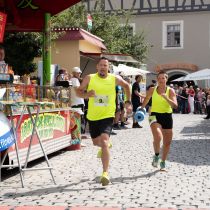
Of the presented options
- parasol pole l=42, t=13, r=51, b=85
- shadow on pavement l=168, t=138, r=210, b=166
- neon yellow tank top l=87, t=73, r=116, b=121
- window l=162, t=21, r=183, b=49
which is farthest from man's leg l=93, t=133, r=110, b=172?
window l=162, t=21, r=183, b=49

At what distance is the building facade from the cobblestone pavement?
24.5 m

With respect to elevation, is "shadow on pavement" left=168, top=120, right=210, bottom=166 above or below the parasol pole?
below

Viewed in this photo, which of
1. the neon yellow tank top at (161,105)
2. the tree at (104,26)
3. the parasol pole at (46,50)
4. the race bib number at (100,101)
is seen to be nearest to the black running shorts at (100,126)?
the race bib number at (100,101)

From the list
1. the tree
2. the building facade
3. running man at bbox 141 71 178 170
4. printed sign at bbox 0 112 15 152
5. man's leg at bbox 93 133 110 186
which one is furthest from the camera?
the building facade

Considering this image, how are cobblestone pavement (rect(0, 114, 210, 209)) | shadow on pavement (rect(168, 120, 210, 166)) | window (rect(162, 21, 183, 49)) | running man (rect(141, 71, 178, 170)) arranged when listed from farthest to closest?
window (rect(162, 21, 183, 49)) → shadow on pavement (rect(168, 120, 210, 166)) → running man (rect(141, 71, 178, 170)) → cobblestone pavement (rect(0, 114, 210, 209))

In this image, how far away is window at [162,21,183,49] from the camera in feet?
115

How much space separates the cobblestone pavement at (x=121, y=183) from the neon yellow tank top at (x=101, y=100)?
937 millimetres

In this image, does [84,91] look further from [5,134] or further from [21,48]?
[21,48]

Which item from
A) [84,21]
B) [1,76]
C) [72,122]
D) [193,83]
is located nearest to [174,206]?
[1,76]

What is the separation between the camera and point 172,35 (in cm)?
3544

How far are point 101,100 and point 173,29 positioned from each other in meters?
29.0

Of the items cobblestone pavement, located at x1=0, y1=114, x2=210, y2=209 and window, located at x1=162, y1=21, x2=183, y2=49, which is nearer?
cobblestone pavement, located at x1=0, y1=114, x2=210, y2=209

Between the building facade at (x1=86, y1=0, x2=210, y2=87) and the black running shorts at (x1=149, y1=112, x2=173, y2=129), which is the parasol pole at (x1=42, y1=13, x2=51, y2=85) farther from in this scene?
the building facade at (x1=86, y1=0, x2=210, y2=87)

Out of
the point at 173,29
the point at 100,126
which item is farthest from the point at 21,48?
the point at 173,29
